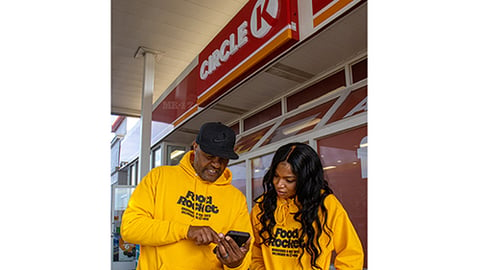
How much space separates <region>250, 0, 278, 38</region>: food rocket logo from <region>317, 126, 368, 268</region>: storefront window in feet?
3.51

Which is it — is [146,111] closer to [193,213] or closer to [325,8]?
[325,8]

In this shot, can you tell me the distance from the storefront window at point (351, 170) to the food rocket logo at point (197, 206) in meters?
1.41

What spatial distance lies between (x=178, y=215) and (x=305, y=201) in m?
0.61

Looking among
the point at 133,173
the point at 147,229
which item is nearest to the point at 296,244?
the point at 147,229

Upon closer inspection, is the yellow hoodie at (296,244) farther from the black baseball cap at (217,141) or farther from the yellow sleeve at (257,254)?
the black baseball cap at (217,141)

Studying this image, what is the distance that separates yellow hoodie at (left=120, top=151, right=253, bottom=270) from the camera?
1.50m

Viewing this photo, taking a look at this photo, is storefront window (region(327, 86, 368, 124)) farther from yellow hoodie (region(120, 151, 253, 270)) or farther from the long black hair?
yellow hoodie (region(120, 151, 253, 270))
